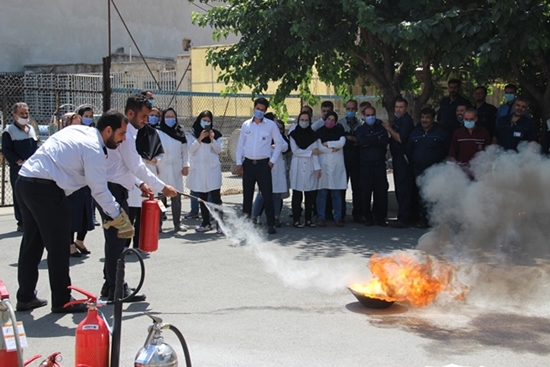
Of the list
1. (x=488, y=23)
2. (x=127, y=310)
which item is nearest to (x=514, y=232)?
(x=488, y=23)

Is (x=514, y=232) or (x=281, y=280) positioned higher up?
(x=514, y=232)

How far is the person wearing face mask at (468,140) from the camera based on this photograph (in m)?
10.2

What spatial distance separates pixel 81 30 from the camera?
3591cm

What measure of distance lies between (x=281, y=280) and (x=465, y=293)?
6.62ft

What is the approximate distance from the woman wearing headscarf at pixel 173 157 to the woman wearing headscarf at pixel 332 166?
2.31 m

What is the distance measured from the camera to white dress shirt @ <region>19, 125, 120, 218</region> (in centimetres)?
577

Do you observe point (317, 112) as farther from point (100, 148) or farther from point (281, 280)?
point (100, 148)

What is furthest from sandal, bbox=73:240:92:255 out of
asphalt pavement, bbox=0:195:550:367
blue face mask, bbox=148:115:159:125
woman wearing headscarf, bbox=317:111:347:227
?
woman wearing headscarf, bbox=317:111:347:227

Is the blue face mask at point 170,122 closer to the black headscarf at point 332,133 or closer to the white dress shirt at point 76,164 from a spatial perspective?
the black headscarf at point 332,133

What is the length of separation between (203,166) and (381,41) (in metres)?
4.42

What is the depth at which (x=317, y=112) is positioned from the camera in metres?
25.6

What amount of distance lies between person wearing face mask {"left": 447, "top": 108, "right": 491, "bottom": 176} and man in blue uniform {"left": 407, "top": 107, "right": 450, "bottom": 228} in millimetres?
366

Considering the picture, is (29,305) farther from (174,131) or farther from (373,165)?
(373,165)

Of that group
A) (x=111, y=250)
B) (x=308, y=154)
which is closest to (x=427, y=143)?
(x=308, y=154)
